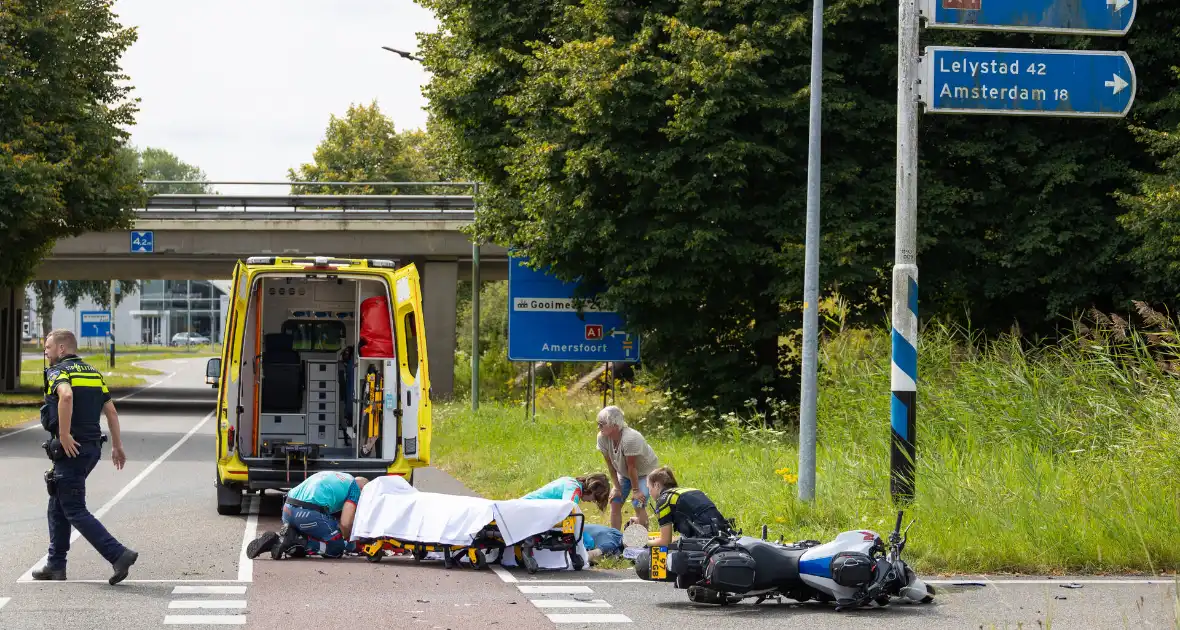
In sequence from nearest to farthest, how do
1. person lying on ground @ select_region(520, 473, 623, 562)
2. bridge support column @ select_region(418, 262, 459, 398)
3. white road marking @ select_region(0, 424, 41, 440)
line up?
person lying on ground @ select_region(520, 473, 623, 562) → white road marking @ select_region(0, 424, 41, 440) → bridge support column @ select_region(418, 262, 459, 398)

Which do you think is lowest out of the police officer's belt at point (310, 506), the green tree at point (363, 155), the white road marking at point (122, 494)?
the white road marking at point (122, 494)

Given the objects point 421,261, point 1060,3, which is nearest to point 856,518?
point 1060,3

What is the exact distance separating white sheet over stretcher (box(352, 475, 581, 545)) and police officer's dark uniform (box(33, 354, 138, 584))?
209 centimetres

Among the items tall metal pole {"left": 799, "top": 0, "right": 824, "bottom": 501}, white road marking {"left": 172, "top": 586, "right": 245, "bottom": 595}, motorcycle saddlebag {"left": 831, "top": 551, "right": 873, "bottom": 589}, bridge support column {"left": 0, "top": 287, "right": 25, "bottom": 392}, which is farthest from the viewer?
bridge support column {"left": 0, "top": 287, "right": 25, "bottom": 392}

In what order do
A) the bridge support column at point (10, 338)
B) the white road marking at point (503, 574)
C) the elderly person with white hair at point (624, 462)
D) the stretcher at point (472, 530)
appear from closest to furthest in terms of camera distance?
the white road marking at point (503, 574), the stretcher at point (472, 530), the elderly person with white hair at point (624, 462), the bridge support column at point (10, 338)

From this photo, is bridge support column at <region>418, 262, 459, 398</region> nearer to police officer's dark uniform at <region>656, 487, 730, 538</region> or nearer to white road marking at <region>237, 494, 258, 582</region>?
white road marking at <region>237, 494, 258, 582</region>

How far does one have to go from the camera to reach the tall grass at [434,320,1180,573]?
10.2m

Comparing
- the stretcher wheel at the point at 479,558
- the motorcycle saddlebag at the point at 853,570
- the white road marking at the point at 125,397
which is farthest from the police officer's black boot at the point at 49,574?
the motorcycle saddlebag at the point at 853,570

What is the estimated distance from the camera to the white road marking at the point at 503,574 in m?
9.75

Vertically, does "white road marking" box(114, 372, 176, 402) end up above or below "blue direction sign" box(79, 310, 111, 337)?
below

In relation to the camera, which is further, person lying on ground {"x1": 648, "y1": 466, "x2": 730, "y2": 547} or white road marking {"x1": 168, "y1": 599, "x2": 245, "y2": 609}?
person lying on ground {"x1": 648, "y1": 466, "x2": 730, "y2": 547}

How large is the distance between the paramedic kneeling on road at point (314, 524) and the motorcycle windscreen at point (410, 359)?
2.47m

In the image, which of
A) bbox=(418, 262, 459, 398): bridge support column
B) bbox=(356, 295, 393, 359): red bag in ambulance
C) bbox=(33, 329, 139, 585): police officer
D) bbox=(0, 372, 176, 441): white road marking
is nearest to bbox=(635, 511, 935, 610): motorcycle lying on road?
bbox=(33, 329, 139, 585): police officer

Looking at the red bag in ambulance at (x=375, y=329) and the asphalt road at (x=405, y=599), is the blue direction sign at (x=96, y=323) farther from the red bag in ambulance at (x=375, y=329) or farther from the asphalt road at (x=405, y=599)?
the asphalt road at (x=405, y=599)
